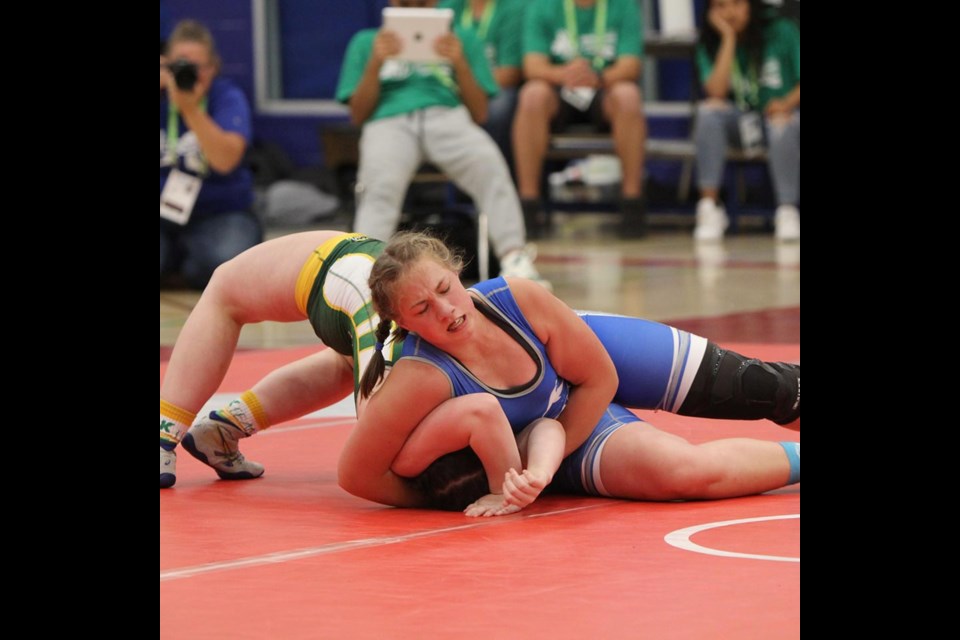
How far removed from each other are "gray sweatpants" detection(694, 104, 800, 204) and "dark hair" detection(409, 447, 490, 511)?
6.53 m

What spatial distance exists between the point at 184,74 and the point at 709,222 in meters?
4.07

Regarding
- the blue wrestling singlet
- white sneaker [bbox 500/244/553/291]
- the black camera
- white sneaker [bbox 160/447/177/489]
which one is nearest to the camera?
the blue wrestling singlet

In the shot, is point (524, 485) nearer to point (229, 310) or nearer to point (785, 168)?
point (229, 310)

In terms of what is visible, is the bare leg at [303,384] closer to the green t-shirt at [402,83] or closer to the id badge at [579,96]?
the green t-shirt at [402,83]

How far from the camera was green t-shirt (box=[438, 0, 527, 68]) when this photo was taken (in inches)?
354

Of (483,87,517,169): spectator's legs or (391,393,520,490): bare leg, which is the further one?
(483,87,517,169): spectator's legs

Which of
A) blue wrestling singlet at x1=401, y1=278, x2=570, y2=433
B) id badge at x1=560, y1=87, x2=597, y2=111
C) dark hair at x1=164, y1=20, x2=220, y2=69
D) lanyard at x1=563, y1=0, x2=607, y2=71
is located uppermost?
lanyard at x1=563, y1=0, x2=607, y2=71

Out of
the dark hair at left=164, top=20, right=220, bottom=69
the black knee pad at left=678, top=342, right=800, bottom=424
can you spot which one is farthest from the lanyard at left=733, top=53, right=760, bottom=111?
the black knee pad at left=678, top=342, right=800, bottom=424

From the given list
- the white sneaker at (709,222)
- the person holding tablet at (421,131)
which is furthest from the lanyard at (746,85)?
the person holding tablet at (421,131)

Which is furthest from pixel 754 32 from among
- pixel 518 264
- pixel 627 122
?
pixel 518 264

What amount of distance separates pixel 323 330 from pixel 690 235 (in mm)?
6958

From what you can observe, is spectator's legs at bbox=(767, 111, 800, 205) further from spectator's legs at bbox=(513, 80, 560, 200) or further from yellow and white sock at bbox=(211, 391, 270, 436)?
yellow and white sock at bbox=(211, 391, 270, 436)

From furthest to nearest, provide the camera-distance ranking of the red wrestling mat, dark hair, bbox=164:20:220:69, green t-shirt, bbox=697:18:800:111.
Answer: green t-shirt, bbox=697:18:800:111, dark hair, bbox=164:20:220:69, the red wrestling mat
